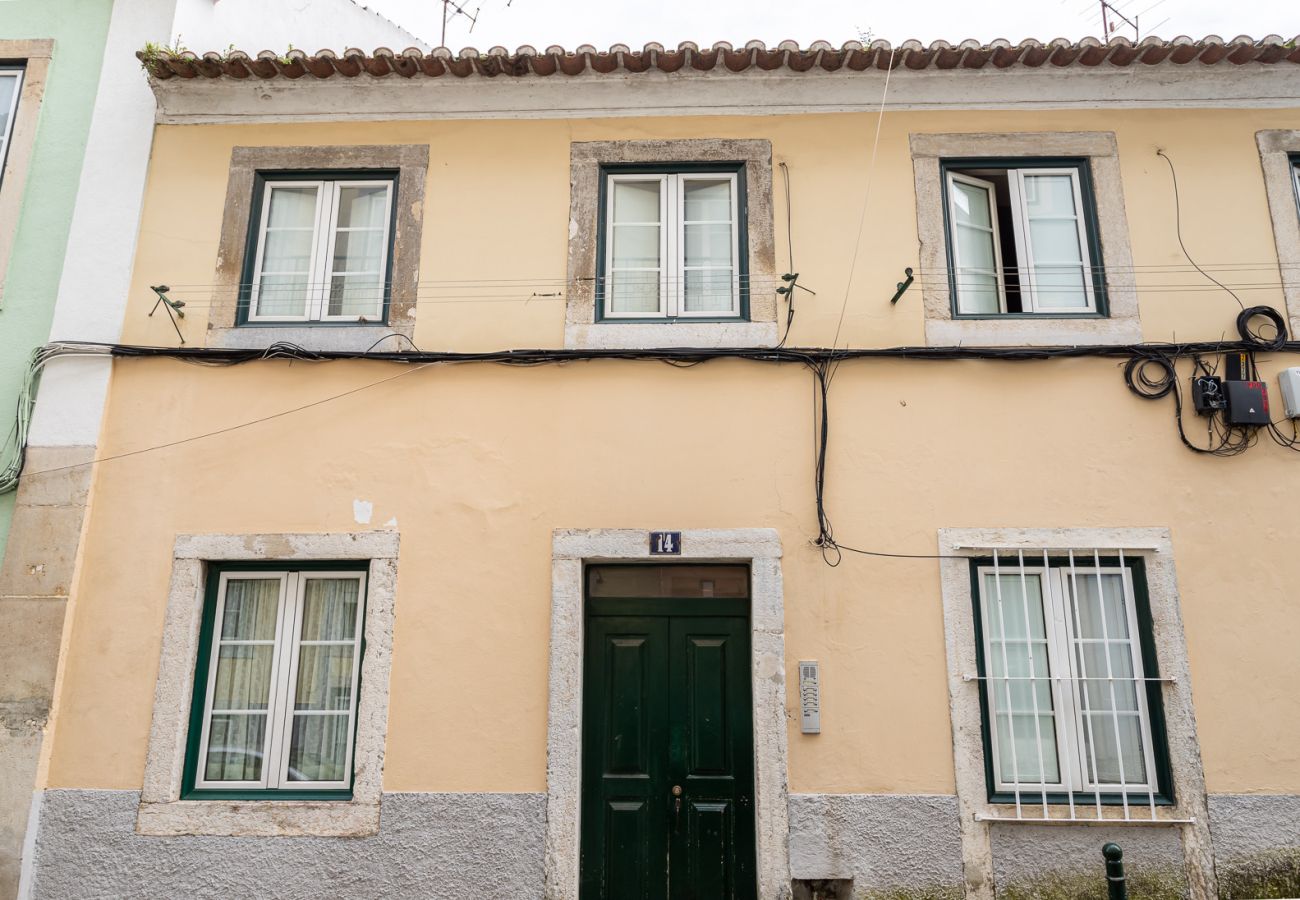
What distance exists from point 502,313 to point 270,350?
4.74ft

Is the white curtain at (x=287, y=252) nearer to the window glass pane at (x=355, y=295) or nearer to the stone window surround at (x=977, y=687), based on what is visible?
the window glass pane at (x=355, y=295)

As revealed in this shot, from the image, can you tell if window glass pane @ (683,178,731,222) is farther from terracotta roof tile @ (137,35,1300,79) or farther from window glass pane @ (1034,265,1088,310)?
window glass pane @ (1034,265,1088,310)

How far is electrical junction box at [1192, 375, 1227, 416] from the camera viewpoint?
16.9 feet

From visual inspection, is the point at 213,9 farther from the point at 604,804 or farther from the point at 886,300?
the point at 604,804

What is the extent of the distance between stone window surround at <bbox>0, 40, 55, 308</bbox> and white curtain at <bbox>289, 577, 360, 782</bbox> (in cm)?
290

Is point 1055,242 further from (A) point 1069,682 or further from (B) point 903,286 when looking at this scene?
(A) point 1069,682

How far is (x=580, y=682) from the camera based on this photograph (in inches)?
199

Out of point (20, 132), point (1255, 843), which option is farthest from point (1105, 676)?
point (20, 132)

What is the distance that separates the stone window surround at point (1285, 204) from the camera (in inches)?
211

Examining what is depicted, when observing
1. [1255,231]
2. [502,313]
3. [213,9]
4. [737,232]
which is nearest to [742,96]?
[737,232]

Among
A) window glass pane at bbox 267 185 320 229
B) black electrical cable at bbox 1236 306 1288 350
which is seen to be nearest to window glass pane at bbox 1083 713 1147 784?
black electrical cable at bbox 1236 306 1288 350

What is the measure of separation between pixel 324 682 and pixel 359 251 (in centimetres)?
278

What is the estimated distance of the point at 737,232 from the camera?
18.6 ft

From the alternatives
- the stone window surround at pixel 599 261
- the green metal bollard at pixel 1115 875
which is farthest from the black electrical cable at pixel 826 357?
the green metal bollard at pixel 1115 875
